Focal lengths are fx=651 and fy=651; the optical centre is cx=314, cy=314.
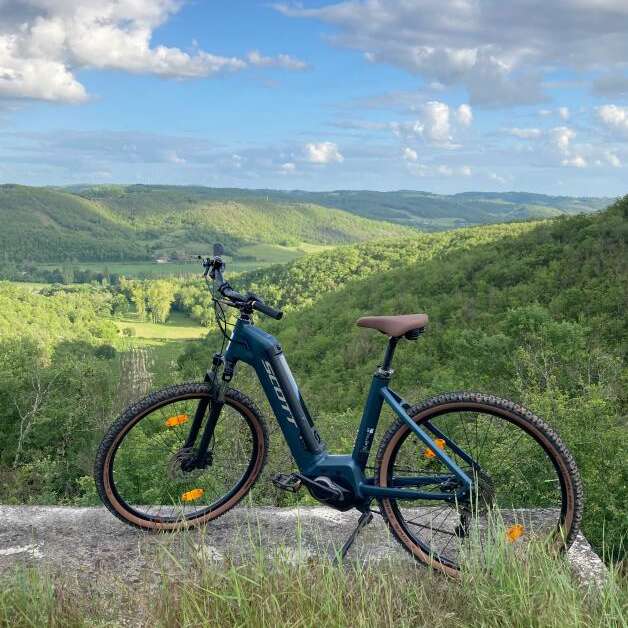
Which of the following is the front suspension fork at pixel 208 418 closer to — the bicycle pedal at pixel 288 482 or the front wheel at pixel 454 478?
the bicycle pedal at pixel 288 482

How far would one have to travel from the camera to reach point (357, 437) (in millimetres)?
3412

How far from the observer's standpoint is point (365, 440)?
3.28m

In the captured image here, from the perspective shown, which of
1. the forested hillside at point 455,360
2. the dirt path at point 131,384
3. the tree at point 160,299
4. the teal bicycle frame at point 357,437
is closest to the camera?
the teal bicycle frame at point 357,437

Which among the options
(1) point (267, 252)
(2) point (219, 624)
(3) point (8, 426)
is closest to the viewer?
(2) point (219, 624)

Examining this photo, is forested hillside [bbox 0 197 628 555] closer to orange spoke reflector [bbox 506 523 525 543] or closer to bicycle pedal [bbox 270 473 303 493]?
bicycle pedal [bbox 270 473 303 493]

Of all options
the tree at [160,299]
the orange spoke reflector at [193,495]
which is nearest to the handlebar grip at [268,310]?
the orange spoke reflector at [193,495]

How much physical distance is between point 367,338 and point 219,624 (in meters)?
41.3

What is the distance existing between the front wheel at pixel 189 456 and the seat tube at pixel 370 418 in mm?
634

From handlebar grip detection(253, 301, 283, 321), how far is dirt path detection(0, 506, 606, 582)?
0.98 meters

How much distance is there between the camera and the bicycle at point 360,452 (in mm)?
3061

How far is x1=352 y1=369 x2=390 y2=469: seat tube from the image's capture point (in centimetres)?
320

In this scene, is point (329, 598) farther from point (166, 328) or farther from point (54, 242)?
point (54, 242)

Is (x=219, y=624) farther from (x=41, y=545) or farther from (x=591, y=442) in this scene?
(x=591, y=442)

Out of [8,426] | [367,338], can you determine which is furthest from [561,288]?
[8,426]
